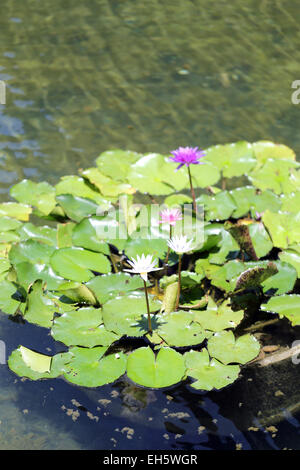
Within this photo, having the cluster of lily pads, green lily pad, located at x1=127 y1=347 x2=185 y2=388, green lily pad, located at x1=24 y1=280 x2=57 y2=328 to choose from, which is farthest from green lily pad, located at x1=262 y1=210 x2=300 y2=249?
green lily pad, located at x1=24 y1=280 x2=57 y2=328

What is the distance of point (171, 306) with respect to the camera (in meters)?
2.00

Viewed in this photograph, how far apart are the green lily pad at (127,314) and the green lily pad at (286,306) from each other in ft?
1.42

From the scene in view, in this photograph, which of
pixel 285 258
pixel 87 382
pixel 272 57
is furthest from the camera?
pixel 272 57

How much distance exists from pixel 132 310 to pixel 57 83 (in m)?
2.19

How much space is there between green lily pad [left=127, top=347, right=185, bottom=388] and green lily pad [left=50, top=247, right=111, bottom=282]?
0.46 m

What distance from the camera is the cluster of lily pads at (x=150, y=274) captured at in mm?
1852

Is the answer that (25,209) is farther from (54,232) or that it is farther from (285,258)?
(285,258)

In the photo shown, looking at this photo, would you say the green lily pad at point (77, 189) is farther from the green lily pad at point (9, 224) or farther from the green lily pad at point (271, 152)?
the green lily pad at point (271, 152)

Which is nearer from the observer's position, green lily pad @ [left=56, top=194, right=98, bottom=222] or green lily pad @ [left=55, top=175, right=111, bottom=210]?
green lily pad @ [left=56, top=194, right=98, bottom=222]

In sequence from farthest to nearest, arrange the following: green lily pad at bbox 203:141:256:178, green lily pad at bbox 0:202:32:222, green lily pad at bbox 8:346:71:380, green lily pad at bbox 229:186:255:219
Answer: green lily pad at bbox 203:141:256:178
green lily pad at bbox 0:202:32:222
green lily pad at bbox 229:186:255:219
green lily pad at bbox 8:346:71:380

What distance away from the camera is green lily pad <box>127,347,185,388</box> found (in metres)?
1.77

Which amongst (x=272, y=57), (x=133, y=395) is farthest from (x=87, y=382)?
(x=272, y=57)

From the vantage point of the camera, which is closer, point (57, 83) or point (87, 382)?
point (87, 382)

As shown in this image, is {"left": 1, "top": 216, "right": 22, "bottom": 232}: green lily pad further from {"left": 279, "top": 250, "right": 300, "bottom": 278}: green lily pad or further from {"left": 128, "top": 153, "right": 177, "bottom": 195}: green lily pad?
{"left": 279, "top": 250, "right": 300, "bottom": 278}: green lily pad
